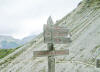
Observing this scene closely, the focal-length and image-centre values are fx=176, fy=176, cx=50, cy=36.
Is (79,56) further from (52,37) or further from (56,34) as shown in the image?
(52,37)

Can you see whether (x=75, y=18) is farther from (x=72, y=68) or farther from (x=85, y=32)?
(x=72, y=68)

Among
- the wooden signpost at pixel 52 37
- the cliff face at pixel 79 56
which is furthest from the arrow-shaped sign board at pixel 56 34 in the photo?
the cliff face at pixel 79 56

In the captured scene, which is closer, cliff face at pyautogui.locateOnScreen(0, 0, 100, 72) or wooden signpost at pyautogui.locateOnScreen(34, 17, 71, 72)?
wooden signpost at pyautogui.locateOnScreen(34, 17, 71, 72)

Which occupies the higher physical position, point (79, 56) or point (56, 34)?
point (56, 34)

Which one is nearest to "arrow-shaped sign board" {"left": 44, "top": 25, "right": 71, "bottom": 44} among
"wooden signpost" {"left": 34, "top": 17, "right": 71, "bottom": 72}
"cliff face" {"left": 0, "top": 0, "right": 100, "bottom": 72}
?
"wooden signpost" {"left": 34, "top": 17, "right": 71, "bottom": 72}

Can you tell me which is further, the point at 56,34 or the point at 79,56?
the point at 79,56

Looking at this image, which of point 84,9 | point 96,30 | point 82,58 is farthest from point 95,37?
point 84,9

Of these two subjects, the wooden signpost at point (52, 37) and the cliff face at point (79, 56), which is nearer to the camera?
the wooden signpost at point (52, 37)

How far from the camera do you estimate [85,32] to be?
2188 cm

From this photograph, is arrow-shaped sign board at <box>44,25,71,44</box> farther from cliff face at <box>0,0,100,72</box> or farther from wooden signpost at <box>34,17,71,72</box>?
cliff face at <box>0,0,100,72</box>

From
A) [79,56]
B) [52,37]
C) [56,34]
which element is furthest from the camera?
[79,56]

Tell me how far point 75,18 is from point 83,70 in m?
16.3

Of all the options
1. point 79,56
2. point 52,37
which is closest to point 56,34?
point 52,37

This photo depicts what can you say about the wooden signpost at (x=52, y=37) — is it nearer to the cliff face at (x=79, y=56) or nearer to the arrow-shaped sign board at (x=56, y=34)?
the arrow-shaped sign board at (x=56, y=34)
